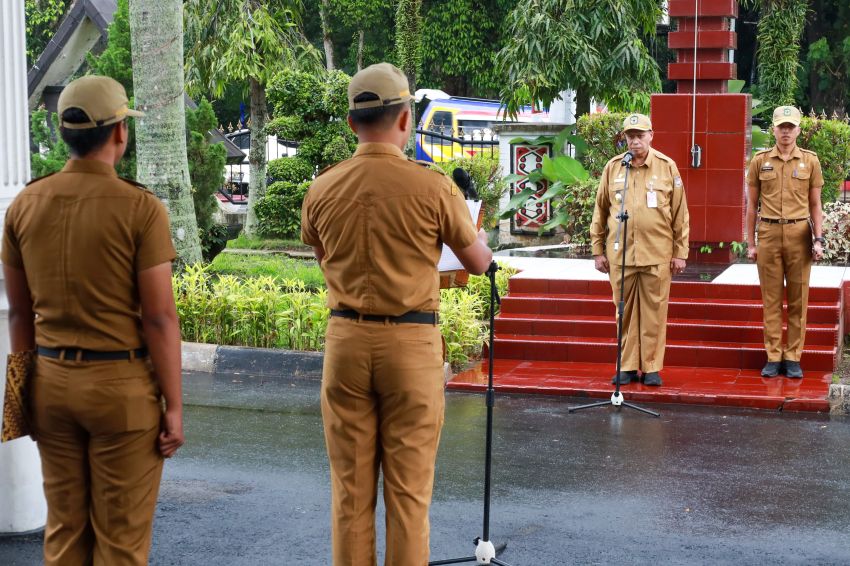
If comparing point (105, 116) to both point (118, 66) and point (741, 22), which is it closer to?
point (118, 66)

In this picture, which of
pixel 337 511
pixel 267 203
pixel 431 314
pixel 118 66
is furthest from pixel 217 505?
pixel 267 203

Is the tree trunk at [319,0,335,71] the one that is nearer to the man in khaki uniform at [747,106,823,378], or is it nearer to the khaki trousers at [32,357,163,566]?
the man in khaki uniform at [747,106,823,378]

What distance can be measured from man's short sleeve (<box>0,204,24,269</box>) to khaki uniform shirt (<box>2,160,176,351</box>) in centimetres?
8

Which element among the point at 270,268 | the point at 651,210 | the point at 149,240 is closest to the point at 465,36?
the point at 270,268

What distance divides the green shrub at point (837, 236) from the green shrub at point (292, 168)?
6816 millimetres

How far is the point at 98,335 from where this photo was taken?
13.1 feet

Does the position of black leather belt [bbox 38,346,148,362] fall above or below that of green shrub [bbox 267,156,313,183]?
below

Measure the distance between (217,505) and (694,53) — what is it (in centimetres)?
901

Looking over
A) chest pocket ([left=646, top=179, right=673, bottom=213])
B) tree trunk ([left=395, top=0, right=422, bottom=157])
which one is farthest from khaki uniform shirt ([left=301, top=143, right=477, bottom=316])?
tree trunk ([left=395, top=0, right=422, bottom=157])

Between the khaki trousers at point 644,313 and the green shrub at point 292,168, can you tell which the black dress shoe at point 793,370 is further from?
the green shrub at point 292,168

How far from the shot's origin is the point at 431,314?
4.62 m

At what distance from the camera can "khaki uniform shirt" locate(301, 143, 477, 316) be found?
14.8ft

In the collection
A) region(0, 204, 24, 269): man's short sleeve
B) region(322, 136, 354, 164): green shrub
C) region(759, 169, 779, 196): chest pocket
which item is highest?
region(322, 136, 354, 164): green shrub

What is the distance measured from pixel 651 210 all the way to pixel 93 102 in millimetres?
6030
